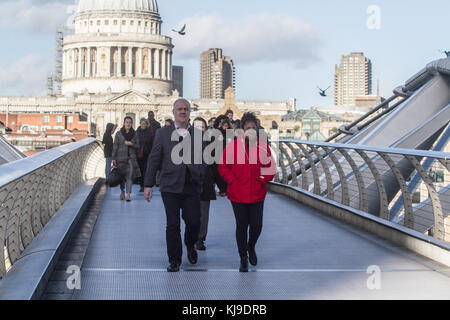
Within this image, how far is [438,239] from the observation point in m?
9.82

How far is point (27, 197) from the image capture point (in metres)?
8.62

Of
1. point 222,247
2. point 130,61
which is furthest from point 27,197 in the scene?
point 130,61

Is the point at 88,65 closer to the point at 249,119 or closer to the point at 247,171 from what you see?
the point at 249,119

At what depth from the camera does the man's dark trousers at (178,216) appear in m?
8.85

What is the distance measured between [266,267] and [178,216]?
42.6 inches

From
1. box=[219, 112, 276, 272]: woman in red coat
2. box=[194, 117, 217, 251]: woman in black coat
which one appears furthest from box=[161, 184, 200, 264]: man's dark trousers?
box=[194, 117, 217, 251]: woman in black coat

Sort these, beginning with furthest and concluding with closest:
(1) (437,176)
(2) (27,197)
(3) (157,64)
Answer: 1. (3) (157,64)
2. (1) (437,176)
3. (2) (27,197)

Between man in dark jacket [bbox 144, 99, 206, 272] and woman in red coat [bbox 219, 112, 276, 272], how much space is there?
0.34m

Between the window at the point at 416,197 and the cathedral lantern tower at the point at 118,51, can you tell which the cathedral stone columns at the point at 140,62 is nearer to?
the cathedral lantern tower at the point at 118,51

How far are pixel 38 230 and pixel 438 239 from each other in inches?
179

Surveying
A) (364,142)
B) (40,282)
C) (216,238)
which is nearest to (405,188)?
(216,238)

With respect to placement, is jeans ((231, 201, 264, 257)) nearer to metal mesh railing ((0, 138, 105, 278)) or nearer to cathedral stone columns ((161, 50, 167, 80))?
metal mesh railing ((0, 138, 105, 278))
